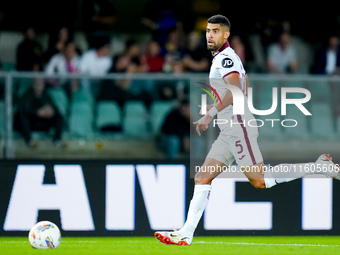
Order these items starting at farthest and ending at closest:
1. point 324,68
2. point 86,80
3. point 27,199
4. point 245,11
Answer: point 245,11
point 324,68
point 86,80
point 27,199

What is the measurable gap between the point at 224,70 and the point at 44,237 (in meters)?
2.30

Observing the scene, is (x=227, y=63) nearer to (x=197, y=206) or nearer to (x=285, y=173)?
(x=285, y=173)

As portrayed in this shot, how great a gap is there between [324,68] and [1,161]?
5.27 meters

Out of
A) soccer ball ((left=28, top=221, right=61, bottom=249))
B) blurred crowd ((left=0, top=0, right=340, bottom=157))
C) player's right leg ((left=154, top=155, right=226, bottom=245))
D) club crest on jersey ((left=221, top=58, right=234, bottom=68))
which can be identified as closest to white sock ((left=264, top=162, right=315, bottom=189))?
player's right leg ((left=154, top=155, right=226, bottom=245))

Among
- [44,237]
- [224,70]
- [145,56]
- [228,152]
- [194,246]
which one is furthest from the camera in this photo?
[145,56]

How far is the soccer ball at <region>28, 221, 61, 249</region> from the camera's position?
24.5ft

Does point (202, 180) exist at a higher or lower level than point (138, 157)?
higher

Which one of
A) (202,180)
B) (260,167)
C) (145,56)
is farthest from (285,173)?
(145,56)

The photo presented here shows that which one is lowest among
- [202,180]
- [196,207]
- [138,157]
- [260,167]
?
[196,207]

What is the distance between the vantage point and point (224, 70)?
732 centimetres

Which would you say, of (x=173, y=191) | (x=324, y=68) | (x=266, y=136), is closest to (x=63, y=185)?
(x=173, y=191)

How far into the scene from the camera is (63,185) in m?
9.02

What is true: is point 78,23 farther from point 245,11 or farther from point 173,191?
point 173,191

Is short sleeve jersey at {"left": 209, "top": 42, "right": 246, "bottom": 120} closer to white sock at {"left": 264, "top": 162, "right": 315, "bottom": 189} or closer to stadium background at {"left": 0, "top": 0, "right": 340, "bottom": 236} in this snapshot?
white sock at {"left": 264, "top": 162, "right": 315, "bottom": 189}
